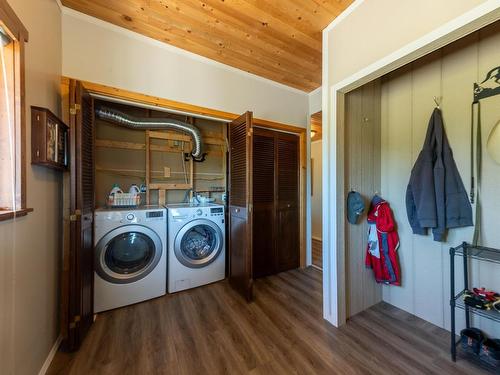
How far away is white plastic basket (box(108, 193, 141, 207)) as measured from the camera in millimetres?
2016

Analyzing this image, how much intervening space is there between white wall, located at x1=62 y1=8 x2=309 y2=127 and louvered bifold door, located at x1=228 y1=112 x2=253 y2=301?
1.39ft

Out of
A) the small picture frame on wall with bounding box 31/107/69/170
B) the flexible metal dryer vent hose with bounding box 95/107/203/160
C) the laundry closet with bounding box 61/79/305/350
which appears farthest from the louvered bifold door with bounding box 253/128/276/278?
the small picture frame on wall with bounding box 31/107/69/170

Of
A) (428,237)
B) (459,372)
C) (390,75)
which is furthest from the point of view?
(390,75)

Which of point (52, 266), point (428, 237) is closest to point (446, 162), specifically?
point (428, 237)

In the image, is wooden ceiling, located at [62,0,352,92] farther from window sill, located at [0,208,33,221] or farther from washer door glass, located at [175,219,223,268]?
washer door glass, located at [175,219,223,268]

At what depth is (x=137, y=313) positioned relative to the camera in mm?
1800

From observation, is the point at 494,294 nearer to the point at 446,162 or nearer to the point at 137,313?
the point at 446,162

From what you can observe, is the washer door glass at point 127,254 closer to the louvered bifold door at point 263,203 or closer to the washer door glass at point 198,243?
the washer door glass at point 198,243

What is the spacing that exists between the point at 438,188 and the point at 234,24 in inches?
82.6

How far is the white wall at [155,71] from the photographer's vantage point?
1.60m

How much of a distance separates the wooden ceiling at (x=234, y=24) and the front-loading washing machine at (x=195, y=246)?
166cm

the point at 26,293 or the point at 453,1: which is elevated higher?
the point at 453,1

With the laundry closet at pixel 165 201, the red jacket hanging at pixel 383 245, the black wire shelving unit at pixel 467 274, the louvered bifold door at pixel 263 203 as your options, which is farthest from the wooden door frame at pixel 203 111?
the black wire shelving unit at pixel 467 274

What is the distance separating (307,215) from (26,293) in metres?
2.75
